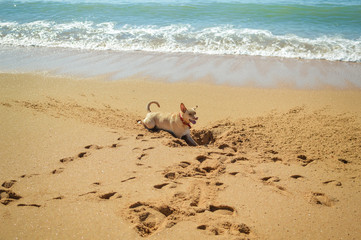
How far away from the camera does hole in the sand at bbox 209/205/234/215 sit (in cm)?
322

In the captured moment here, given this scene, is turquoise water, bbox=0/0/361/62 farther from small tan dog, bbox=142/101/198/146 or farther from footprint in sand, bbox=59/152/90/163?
footprint in sand, bbox=59/152/90/163

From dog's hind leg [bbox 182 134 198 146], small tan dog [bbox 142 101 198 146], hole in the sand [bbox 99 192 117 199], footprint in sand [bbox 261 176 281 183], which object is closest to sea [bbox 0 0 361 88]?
small tan dog [bbox 142 101 198 146]

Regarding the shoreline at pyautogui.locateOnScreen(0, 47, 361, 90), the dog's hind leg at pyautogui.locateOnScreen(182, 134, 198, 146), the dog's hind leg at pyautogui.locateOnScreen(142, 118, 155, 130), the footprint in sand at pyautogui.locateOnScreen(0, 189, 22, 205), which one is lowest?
the dog's hind leg at pyautogui.locateOnScreen(182, 134, 198, 146)

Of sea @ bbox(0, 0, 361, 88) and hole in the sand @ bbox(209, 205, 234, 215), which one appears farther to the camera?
sea @ bbox(0, 0, 361, 88)

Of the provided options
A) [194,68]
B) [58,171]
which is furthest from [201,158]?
[194,68]

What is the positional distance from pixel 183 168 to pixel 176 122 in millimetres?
1481

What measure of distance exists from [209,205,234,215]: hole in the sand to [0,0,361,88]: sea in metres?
5.68

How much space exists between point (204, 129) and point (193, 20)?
981cm

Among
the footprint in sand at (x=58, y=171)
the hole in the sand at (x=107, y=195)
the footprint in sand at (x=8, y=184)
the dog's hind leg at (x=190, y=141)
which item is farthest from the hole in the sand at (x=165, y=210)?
the dog's hind leg at (x=190, y=141)

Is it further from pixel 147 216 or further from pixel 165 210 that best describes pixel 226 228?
pixel 147 216

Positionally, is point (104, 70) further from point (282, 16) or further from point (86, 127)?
point (282, 16)

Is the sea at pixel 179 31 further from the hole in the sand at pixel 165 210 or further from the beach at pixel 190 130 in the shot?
the hole in the sand at pixel 165 210

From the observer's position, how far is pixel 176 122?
544 cm

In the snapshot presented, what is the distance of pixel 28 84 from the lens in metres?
7.61
